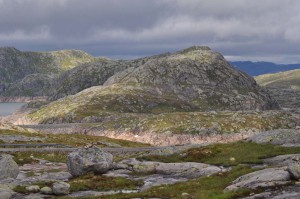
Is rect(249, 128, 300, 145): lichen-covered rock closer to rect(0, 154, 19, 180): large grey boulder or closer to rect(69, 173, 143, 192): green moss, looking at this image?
rect(69, 173, 143, 192): green moss

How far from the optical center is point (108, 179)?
47.7 meters

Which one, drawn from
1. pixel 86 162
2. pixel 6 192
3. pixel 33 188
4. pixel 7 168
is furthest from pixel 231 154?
pixel 6 192

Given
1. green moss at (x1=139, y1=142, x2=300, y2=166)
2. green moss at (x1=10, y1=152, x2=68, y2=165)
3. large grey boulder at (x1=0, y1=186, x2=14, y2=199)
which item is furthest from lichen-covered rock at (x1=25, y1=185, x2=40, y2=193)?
green moss at (x1=10, y1=152, x2=68, y2=165)

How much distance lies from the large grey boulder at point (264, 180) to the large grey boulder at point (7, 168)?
90.7 ft

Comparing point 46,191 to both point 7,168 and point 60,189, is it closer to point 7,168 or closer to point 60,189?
point 60,189

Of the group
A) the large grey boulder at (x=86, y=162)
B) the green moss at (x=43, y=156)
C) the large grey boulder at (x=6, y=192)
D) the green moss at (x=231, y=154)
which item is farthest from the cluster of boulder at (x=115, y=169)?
the green moss at (x=43, y=156)

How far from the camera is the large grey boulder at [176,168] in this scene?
1959 inches

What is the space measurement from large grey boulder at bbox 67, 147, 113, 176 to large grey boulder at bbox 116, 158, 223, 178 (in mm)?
3478

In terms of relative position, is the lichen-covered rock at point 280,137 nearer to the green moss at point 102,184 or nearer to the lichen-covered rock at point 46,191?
the green moss at point 102,184

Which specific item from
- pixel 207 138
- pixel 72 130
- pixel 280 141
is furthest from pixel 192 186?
pixel 72 130

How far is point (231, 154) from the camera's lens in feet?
190

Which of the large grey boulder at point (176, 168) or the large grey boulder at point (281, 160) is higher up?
the large grey boulder at point (281, 160)

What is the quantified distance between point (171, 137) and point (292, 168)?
128 m

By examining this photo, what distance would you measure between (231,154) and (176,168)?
10018 millimetres
